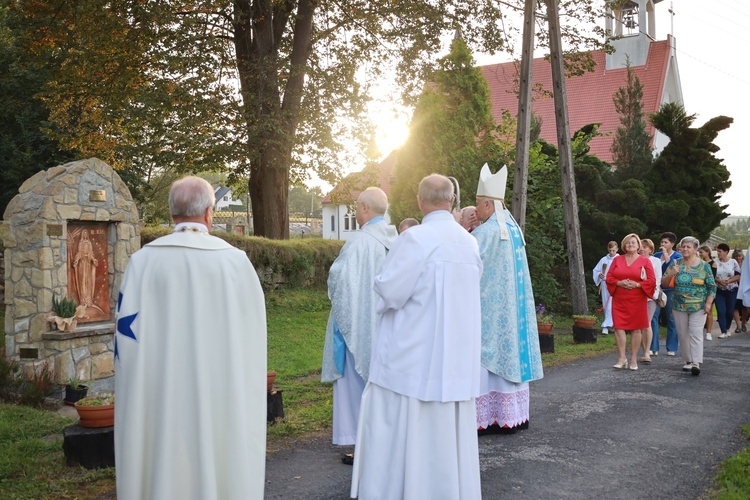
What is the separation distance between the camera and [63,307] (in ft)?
34.3

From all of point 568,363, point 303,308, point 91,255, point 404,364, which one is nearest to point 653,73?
point 303,308

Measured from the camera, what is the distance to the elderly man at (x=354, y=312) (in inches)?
242

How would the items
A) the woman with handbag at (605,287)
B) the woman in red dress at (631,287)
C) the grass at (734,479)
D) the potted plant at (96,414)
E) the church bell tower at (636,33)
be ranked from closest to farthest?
the grass at (734,479), the potted plant at (96,414), the woman in red dress at (631,287), the woman with handbag at (605,287), the church bell tower at (636,33)

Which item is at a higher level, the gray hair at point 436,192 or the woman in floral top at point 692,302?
the gray hair at point 436,192

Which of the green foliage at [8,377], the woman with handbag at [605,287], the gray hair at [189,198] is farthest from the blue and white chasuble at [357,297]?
the woman with handbag at [605,287]

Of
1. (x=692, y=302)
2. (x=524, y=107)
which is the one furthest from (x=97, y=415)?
(x=524, y=107)

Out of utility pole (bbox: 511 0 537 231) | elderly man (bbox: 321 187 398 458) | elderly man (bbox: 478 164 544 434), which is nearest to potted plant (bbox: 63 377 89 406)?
elderly man (bbox: 321 187 398 458)

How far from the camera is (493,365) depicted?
6934 millimetres

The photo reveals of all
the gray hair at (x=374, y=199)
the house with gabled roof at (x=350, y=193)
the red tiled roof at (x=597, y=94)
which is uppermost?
the red tiled roof at (x=597, y=94)

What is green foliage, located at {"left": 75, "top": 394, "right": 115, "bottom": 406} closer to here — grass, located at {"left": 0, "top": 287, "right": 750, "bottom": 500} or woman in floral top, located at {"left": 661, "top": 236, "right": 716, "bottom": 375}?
grass, located at {"left": 0, "top": 287, "right": 750, "bottom": 500}

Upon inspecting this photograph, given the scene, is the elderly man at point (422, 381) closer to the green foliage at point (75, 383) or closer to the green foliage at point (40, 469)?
the green foliage at point (40, 469)

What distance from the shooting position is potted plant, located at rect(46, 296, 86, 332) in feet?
33.9

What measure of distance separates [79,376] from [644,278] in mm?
7873

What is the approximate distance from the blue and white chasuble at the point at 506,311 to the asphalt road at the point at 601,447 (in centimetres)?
65
